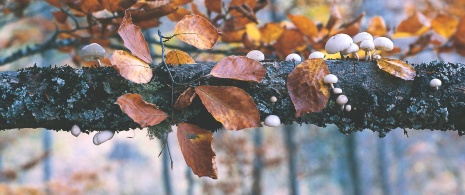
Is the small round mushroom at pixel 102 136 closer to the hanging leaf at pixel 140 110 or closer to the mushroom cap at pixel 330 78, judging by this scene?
the hanging leaf at pixel 140 110

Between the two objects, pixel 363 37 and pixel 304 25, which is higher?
pixel 304 25

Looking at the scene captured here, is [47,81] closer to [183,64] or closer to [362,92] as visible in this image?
[183,64]

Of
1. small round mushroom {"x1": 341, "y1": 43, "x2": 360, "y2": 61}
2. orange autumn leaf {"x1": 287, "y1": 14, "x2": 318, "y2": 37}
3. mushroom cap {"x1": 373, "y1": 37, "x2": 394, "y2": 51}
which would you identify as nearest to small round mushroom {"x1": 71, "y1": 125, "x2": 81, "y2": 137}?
small round mushroom {"x1": 341, "y1": 43, "x2": 360, "y2": 61}

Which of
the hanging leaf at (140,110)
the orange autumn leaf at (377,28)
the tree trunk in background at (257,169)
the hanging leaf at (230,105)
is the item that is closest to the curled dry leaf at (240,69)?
the hanging leaf at (230,105)

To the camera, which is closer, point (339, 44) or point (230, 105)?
point (230, 105)

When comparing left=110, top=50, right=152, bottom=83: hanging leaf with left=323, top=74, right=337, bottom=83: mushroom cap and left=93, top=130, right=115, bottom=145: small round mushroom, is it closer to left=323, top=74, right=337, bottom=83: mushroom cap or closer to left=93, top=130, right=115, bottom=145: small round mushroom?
left=93, top=130, right=115, bottom=145: small round mushroom

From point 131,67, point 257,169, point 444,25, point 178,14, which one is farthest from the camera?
point 257,169

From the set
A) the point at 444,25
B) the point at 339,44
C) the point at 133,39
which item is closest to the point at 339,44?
the point at 339,44

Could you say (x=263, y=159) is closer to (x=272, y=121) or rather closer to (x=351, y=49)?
(x=351, y=49)
